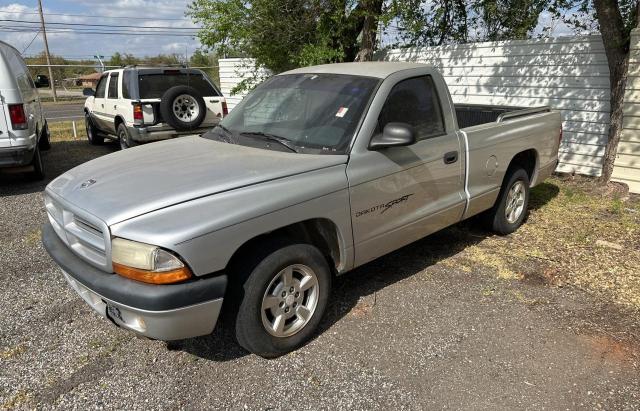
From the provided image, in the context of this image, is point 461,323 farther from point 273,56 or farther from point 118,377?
point 273,56

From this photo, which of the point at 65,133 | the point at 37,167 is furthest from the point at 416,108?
the point at 65,133

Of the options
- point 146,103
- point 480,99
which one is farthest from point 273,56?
point 480,99

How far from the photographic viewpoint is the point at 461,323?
139 inches

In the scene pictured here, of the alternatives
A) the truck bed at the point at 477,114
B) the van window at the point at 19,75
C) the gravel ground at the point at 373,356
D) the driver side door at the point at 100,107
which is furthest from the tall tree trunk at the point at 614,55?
the driver side door at the point at 100,107

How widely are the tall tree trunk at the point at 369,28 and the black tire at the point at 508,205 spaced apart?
201 inches

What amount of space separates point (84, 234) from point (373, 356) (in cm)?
191

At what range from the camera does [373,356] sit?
3125 millimetres

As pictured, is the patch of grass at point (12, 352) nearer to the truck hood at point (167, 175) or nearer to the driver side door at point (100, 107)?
the truck hood at point (167, 175)

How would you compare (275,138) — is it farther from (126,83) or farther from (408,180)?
(126,83)

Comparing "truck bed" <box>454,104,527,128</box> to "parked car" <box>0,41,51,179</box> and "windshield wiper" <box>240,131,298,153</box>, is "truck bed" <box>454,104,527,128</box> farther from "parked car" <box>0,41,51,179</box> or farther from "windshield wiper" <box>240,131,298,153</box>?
"parked car" <box>0,41,51,179</box>

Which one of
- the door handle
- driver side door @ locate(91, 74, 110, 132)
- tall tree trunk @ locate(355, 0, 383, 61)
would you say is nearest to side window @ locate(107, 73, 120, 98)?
driver side door @ locate(91, 74, 110, 132)

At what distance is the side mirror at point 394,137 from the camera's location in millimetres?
3264

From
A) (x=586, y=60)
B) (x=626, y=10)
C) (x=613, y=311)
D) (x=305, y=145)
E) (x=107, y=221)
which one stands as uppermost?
(x=626, y=10)

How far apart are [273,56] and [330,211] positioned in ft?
26.9
